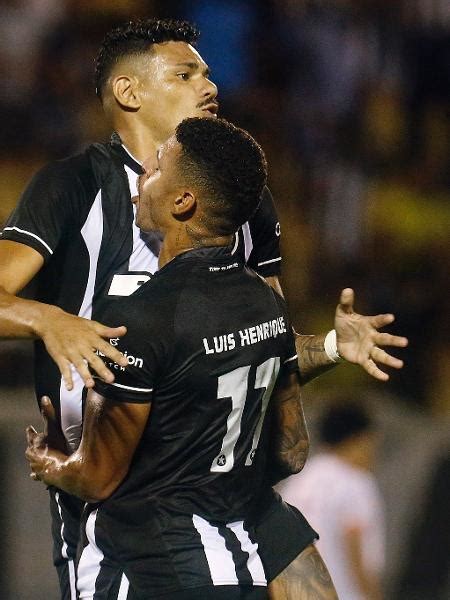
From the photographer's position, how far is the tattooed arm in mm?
3131

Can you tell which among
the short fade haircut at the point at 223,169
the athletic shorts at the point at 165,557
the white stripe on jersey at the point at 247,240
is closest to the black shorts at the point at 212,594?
the athletic shorts at the point at 165,557

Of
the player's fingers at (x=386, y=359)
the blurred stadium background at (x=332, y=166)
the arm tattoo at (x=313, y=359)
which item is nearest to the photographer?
the player's fingers at (x=386, y=359)

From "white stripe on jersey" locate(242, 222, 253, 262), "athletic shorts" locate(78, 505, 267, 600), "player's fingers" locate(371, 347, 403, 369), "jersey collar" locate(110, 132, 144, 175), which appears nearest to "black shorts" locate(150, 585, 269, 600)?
"athletic shorts" locate(78, 505, 267, 600)

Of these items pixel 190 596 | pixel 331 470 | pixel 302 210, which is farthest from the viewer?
pixel 302 210

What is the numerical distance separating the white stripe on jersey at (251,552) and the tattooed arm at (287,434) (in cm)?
35

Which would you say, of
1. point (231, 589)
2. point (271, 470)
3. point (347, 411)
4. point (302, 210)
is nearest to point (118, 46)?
point (271, 470)

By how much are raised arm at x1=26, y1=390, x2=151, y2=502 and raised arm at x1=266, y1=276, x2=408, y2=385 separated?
625 millimetres

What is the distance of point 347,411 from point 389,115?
2237 mm

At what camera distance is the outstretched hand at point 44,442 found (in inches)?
112

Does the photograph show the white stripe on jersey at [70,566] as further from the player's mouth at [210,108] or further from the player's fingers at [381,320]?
the player's mouth at [210,108]

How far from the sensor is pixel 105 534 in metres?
2.72

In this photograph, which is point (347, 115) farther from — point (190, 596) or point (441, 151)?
point (190, 596)

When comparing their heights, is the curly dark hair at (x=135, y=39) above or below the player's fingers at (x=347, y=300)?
above

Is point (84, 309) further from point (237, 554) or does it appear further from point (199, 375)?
point (237, 554)
